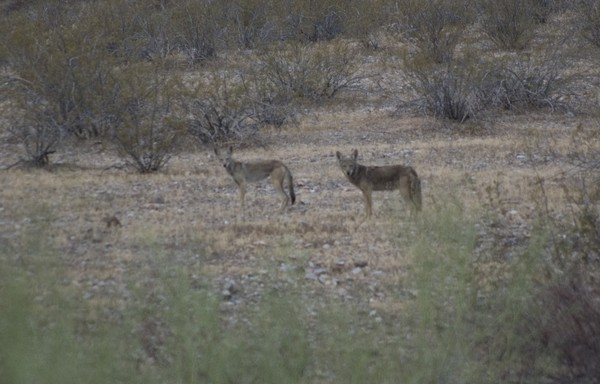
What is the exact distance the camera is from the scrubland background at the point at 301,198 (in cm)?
478

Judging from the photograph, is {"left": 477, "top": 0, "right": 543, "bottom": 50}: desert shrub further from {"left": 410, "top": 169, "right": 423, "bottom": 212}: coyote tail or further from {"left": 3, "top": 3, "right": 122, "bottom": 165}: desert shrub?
{"left": 410, "top": 169, "right": 423, "bottom": 212}: coyote tail

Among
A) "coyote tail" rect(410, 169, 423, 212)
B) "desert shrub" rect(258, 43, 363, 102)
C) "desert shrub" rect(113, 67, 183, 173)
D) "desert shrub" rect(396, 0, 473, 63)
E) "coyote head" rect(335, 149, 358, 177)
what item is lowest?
"desert shrub" rect(258, 43, 363, 102)

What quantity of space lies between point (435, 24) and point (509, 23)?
96.5 inches

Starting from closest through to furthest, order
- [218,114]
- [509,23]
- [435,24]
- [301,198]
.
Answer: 1. [301,198]
2. [218,114]
3. [435,24]
4. [509,23]

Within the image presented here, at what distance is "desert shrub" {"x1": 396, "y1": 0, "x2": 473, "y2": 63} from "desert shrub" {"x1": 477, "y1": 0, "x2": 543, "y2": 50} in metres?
0.64

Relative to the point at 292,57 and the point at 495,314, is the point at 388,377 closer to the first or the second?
the point at 495,314

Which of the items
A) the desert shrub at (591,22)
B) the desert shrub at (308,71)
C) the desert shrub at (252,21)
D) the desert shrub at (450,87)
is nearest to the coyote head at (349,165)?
the desert shrub at (450,87)

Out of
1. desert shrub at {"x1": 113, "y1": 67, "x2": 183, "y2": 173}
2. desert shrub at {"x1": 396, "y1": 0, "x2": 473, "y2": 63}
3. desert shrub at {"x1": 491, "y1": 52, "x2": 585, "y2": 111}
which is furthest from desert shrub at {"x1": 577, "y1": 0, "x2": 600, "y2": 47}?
desert shrub at {"x1": 113, "y1": 67, "x2": 183, "y2": 173}

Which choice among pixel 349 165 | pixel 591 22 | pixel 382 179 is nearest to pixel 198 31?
pixel 591 22

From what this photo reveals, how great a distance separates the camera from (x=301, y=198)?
12.7 metres

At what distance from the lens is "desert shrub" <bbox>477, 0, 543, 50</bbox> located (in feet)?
85.5

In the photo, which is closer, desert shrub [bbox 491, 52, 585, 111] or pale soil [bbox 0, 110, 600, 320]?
pale soil [bbox 0, 110, 600, 320]

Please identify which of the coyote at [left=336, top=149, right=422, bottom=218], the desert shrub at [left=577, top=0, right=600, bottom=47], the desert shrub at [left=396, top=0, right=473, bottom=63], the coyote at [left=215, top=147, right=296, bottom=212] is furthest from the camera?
the desert shrub at [left=577, top=0, right=600, bottom=47]

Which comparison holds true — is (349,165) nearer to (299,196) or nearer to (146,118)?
(299,196)
